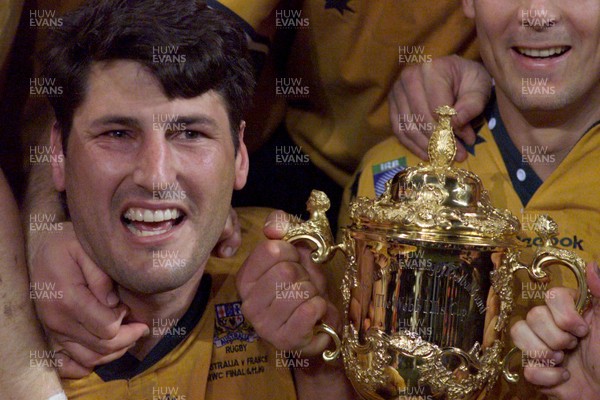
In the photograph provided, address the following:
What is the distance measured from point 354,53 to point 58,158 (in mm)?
640

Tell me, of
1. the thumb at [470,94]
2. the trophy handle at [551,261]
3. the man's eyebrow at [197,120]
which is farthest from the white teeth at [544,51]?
the man's eyebrow at [197,120]

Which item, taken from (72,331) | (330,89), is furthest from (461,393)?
(330,89)

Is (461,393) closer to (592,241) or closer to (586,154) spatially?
(592,241)

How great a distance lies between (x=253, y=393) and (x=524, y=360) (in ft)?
1.46

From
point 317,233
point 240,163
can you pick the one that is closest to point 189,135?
point 240,163

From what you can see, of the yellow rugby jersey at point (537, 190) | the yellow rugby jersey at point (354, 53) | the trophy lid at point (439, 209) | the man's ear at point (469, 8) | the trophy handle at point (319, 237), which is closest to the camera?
the trophy lid at point (439, 209)

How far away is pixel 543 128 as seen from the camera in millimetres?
1478

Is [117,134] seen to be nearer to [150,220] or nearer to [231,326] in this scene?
[150,220]

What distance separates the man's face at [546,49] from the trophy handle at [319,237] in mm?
372

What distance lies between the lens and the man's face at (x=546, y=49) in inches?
53.7

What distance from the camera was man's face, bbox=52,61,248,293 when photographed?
50.1 inches

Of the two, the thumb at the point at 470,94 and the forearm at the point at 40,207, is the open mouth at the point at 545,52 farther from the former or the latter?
the forearm at the point at 40,207

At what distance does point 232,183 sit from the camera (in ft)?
4.52

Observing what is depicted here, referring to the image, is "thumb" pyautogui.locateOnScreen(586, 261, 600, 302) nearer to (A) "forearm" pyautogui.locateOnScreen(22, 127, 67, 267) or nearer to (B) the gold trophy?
(B) the gold trophy
